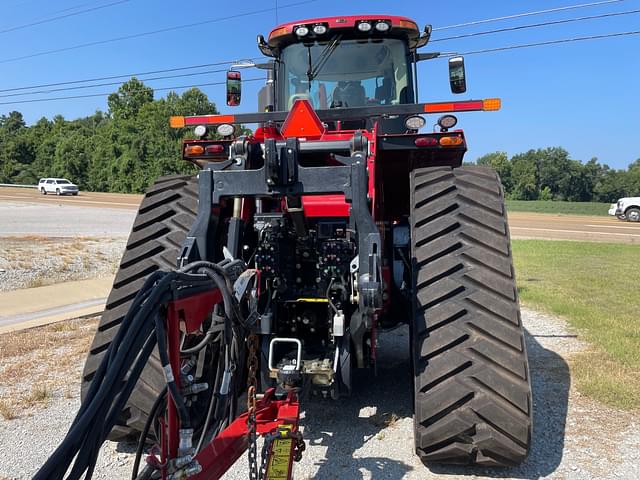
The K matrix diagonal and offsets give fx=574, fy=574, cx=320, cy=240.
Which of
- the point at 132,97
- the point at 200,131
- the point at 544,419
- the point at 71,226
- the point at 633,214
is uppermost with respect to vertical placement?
the point at 132,97

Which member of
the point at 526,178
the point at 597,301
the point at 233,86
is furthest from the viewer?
the point at 526,178

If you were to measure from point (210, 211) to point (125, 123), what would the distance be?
199 feet

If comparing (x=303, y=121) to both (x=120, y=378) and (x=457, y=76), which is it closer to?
(x=457, y=76)

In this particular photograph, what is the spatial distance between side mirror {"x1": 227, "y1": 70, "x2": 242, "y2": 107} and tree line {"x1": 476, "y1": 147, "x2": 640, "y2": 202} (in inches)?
3280

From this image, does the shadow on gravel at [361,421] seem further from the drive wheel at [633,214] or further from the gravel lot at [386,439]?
the drive wheel at [633,214]

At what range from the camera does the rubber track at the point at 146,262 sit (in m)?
3.29

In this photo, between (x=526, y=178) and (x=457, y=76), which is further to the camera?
(x=526, y=178)

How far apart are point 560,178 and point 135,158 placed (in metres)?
66.5

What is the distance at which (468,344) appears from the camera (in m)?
3.09

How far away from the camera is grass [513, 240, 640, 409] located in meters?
4.69

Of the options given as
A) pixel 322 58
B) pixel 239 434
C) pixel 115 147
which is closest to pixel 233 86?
pixel 322 58

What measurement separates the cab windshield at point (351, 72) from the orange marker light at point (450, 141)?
145 cm

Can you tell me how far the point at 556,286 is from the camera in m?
9.67

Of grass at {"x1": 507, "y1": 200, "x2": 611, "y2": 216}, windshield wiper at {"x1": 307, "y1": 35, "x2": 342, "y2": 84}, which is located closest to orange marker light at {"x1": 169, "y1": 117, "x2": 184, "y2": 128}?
windshield wiper at {"x1": 307, "y1": 35, "x2": 342, "y2": 84}
